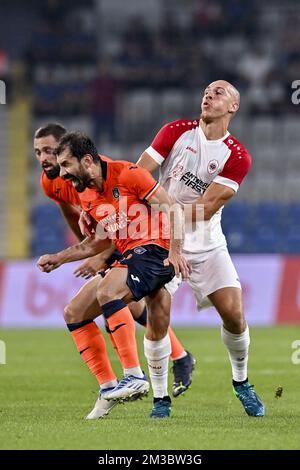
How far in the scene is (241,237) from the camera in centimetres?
1991

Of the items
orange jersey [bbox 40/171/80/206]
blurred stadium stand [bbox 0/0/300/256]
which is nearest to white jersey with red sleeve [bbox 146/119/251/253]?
orange jersey [bbox 40/171/80/206]

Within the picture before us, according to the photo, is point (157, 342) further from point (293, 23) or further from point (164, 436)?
point (293, 23)

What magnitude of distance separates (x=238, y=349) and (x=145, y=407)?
95 centimetres

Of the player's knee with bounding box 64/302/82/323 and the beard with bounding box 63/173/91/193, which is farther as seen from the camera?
the player's knee with bounding box 64/302/82/323

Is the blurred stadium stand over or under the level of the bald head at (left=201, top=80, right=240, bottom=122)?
under

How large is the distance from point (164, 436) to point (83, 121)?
17.0 meters

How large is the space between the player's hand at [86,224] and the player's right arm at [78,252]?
5cm

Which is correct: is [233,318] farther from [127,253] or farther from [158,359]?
[127,253]

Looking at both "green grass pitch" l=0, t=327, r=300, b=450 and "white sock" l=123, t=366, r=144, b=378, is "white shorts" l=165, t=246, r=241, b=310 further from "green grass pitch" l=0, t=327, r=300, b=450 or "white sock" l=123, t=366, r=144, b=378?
"green grass pitch" l=0, t=327, r=300, b=450

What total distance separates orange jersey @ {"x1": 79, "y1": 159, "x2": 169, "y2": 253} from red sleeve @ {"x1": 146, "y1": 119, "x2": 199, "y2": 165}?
1.74ft

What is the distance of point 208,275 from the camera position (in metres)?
7.80

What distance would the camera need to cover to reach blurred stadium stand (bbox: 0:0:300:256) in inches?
870

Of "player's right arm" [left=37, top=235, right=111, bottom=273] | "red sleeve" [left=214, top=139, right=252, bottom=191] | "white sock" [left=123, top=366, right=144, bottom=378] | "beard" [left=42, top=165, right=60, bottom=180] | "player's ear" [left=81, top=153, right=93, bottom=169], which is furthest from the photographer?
"beard" [left=42, top=165, right=60, bottom=180]

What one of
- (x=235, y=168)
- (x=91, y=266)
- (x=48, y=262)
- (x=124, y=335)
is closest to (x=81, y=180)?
(x=48, y=262)
